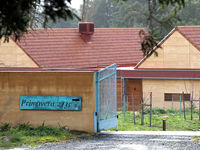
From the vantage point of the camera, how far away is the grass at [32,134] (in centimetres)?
1275

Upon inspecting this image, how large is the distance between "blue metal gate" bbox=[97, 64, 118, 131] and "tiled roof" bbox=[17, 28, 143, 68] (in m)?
16.1

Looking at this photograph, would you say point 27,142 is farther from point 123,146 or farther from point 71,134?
point 123,146

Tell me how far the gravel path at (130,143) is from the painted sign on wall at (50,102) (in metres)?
1.60

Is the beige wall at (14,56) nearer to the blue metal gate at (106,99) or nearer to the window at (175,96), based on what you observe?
the window at (175,96)

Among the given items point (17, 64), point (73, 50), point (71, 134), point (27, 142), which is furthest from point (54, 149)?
point (73, 50)

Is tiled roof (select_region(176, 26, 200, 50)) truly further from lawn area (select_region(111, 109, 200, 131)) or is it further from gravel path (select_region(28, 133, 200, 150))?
gravel path (select_region(28, 133, 200, 150))

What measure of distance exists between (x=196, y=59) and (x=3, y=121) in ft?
50.8

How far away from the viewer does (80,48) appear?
33344 mm

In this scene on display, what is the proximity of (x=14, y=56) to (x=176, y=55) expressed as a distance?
11.9 m

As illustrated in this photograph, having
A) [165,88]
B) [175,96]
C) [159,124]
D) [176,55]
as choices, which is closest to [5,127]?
[159,124]

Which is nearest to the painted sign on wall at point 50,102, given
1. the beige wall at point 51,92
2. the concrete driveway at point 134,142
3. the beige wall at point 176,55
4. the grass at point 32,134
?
the beige wall at point 51,92

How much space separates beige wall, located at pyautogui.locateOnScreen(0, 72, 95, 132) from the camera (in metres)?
A: 14.8

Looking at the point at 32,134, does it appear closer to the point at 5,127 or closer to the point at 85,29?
the point at 5,127

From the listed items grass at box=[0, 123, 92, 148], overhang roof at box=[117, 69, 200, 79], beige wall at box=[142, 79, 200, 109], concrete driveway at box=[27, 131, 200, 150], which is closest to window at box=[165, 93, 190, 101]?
beige wall at box=[142, 79, 200, 109]
